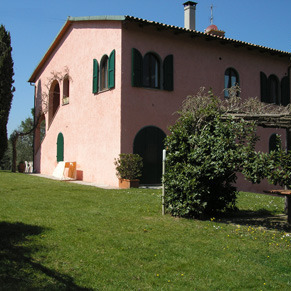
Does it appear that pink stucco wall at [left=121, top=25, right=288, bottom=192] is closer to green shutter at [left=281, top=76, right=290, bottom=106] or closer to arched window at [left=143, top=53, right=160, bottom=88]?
arched window at [left=143, top=53, right=160, bottom=88]

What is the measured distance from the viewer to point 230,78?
54.4 ft

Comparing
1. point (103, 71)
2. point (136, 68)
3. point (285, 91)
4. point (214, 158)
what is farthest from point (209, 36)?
point (214, 158)

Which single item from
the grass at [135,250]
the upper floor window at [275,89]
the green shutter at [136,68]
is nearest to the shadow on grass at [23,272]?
the grass at [135,250]

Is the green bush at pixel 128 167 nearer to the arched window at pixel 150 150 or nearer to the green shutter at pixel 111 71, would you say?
the arched window at pixel 150 150

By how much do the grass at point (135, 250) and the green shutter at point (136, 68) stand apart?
6449 millimetres

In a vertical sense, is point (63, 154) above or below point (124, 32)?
below

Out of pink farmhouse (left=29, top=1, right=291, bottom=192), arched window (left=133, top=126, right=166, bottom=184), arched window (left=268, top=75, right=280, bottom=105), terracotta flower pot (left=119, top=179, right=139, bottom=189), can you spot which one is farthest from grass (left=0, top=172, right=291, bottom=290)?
arched window (left=268, top=75, right=280, bottom=105)

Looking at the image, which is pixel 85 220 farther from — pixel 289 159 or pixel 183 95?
pixel 183 95

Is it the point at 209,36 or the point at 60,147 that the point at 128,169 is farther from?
the point at 60,147

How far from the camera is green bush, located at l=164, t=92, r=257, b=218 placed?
21.7 feet

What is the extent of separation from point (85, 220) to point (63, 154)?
12118 mm

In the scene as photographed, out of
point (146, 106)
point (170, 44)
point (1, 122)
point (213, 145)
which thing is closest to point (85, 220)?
point (213, 145)

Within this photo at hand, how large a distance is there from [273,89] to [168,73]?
695 centimetres

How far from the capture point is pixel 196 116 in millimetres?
7352
